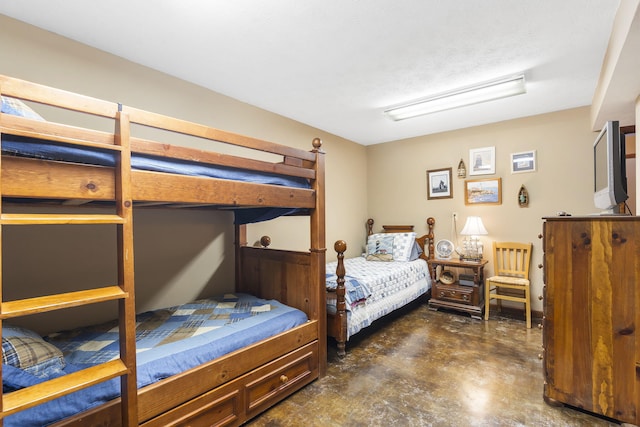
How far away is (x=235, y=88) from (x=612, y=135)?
2.92 m

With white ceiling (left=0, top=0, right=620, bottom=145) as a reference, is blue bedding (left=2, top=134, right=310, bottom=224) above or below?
below

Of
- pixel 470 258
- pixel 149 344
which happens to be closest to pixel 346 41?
pixel 149 344

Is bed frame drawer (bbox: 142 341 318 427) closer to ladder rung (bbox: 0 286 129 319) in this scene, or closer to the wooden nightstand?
ladder rung (bbox: 0 286 129 319)

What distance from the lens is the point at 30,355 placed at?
1.38 m

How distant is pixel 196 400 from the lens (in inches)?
62.3

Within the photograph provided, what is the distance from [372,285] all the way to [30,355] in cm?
252

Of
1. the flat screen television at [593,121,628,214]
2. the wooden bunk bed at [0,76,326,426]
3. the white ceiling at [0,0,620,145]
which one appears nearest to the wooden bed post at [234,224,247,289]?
the wooden bunk bed at [0,76,326,426]

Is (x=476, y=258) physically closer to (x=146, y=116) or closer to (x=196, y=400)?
(x=196, y=400)

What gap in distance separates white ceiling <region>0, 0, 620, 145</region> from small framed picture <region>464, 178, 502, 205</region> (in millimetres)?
1167

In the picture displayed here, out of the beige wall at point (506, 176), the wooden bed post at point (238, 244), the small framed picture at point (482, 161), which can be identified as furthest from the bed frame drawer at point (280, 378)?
the small framed picture at point (482, 161)

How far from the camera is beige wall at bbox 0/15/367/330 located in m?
1.99

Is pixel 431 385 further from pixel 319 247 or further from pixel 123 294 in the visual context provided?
pixel 123 294

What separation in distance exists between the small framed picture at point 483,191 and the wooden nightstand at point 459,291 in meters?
0.79

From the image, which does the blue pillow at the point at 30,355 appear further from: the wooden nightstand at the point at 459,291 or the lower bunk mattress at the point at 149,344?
the wooden nightstand at the point at 459,291
